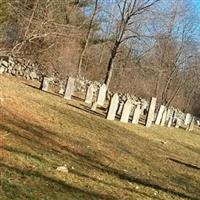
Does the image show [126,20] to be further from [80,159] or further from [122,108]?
[80,159]

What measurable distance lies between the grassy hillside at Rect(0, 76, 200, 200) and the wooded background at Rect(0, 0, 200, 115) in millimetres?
6191

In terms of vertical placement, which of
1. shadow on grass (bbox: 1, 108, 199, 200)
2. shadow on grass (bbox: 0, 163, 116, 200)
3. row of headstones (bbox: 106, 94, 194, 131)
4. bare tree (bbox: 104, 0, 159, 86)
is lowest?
shadow on grass (bbox: 0, 163, 116, 200)

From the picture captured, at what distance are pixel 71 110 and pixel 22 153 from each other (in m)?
9.49

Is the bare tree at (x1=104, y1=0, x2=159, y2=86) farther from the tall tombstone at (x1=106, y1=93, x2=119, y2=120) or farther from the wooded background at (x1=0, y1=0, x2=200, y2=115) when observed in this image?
the tall tombstone at (x1=106, y1=93, x2=119, y2=120)

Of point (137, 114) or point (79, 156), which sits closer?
point (79, 156)

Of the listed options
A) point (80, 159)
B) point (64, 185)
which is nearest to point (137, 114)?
point (80, 159)

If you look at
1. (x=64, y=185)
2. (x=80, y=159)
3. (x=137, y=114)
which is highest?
(x=137, y=114)

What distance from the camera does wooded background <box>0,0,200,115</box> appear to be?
28.2m

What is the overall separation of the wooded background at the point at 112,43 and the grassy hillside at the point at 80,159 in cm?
619

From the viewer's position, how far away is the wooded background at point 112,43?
28.2 m

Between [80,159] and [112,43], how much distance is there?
33466 mm

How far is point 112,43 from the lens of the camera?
4434cm

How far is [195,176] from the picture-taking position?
561 inches

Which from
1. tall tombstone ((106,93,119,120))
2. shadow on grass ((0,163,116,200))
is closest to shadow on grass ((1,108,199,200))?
shadow on grass ((0,163,116,200))
